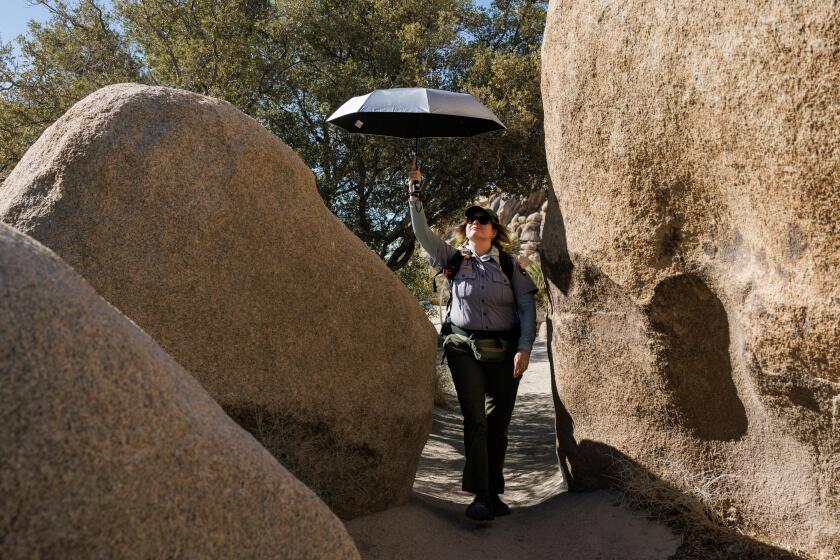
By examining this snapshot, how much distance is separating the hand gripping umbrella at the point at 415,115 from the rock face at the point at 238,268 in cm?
85

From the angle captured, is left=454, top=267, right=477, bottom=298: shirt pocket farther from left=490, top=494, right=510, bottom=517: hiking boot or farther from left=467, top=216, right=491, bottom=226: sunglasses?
left=490, top=494, right=510, bottom=517: hiking boot

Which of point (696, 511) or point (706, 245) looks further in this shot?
point (696, 511)

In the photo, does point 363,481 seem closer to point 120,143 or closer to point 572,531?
point 572,531

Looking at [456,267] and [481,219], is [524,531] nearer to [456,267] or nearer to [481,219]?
[456,267]

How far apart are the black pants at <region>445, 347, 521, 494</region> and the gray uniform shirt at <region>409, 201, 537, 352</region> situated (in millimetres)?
199

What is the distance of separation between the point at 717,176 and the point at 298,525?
2680 mm

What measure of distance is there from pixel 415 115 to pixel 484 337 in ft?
6.60

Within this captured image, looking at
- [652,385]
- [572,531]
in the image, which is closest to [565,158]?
[652,385]

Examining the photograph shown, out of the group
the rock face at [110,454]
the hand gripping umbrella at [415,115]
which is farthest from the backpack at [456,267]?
the rock face at [110,454]

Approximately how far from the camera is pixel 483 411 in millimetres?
4652

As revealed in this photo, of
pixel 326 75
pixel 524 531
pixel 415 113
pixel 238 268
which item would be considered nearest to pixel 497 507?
pixel 524 531

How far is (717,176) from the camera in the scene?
3840 millimetres

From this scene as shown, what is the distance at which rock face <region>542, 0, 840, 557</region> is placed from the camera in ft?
11.0

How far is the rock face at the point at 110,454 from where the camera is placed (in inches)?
70.1
